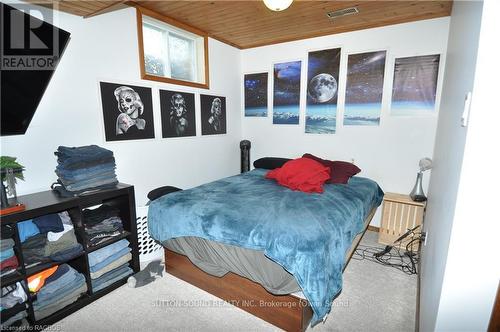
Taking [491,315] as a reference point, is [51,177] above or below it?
above

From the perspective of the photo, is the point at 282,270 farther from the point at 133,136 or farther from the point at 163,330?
the point at 133,136

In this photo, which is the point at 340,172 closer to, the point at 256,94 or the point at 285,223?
the point at 285,223

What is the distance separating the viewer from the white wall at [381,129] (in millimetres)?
2723

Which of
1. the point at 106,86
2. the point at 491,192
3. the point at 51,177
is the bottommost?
the point at 51,177

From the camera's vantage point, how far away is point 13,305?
5.02ft

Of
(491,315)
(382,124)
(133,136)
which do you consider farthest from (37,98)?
(382,124)

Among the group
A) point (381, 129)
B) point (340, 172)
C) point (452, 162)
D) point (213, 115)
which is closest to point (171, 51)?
point (213, 115)

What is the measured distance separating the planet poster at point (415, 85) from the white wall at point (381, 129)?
0.06m

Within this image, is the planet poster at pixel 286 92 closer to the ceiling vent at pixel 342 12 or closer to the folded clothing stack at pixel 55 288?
the ceiling vent at pixel 342 12

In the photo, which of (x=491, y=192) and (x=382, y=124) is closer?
(x=491, y=192)

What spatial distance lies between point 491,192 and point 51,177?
2.71m

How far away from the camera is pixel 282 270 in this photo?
1.50m

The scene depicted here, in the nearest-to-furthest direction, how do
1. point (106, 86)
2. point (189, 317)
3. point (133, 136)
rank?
point (189, 317), point (106, 86), point (133, 136)

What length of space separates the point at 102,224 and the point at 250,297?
52.6 inches
